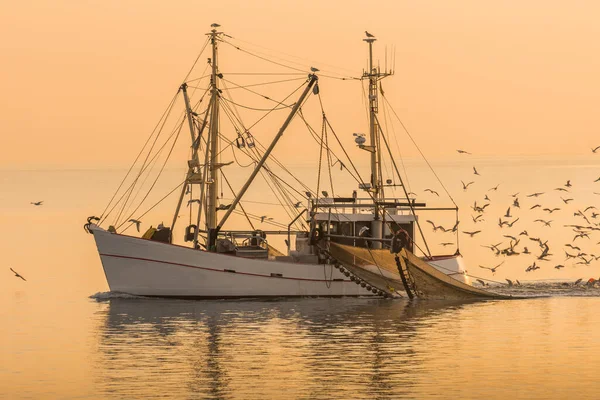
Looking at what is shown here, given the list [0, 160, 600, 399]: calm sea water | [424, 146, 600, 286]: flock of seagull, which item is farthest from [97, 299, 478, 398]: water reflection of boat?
[424, 146, 600, 286]: flock of seagull

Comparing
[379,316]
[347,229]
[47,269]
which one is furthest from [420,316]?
[47,269]

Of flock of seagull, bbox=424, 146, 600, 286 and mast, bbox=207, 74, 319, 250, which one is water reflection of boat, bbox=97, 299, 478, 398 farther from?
flock of seagull, bbox=424, 146, 600, 286

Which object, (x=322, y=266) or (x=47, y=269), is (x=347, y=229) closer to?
(x=322, y=266)

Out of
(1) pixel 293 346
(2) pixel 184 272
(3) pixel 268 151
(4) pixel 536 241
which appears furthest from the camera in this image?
(4) pixel 536 241

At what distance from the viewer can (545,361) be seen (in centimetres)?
5359

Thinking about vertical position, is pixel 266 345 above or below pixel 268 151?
below

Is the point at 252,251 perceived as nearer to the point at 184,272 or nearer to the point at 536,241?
the point at 184,272

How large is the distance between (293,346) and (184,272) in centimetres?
2275

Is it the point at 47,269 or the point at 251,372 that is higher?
the point at 47,269

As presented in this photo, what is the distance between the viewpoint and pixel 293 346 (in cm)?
5791

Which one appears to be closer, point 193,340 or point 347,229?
point 193,340

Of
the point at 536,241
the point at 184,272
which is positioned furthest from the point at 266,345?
the point at 536,241

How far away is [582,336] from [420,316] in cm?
1084

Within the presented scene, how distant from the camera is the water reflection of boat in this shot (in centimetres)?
4806
